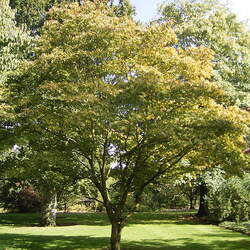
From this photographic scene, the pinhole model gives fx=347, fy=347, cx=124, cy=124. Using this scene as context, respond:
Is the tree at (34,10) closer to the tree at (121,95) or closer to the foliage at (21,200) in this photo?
the foliage at (21,200)

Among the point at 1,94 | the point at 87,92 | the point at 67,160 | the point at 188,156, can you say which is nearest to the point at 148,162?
the point at 188,156

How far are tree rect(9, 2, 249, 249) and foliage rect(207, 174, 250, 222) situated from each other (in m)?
9.56

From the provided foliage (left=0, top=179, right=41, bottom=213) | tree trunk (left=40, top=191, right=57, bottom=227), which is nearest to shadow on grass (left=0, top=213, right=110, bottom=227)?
tree trunk (left=40, top=191, right=57, bottom=227)

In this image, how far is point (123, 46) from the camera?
417 inches

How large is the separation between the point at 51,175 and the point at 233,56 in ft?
49.5

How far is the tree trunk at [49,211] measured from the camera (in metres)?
22.6

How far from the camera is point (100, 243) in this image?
1457 cm

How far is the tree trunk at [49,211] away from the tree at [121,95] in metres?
11.6

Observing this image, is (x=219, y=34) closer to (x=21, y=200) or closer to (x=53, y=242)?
(x=53, y=242)

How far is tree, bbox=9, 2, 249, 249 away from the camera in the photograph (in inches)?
386

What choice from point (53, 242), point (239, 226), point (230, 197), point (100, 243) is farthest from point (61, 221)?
point (239, 226)

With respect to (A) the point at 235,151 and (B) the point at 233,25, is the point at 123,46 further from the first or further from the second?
(B) the point at 233,25

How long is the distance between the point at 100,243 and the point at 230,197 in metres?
9.91

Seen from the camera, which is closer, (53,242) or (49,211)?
(53,242)
